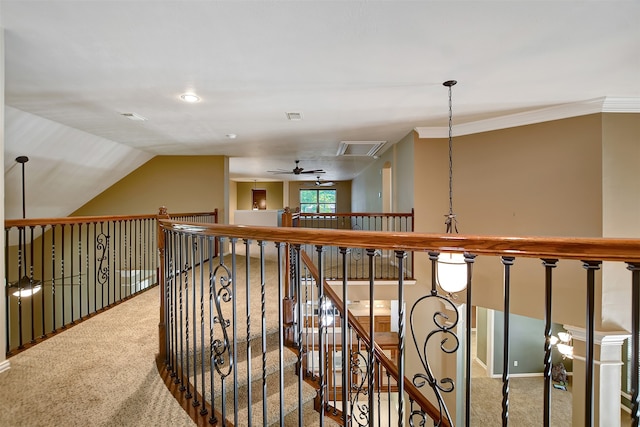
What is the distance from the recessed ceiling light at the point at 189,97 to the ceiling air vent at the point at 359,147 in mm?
2943

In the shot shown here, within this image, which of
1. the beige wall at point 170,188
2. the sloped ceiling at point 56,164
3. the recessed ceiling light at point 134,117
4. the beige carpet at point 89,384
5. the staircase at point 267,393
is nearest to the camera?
the beige carpet at point 89,384

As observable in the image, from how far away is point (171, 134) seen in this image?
4.85m

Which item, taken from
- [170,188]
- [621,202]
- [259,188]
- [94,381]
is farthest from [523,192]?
[259,188]

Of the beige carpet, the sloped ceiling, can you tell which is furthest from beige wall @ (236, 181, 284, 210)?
the beige carpet

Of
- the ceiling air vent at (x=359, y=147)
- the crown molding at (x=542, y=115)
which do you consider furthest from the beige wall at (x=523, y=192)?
the ceiling air vent at (x=359, y=147)

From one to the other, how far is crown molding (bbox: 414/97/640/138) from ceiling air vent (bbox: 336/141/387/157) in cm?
117

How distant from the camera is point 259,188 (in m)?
13.7

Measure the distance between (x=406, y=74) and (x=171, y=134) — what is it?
3.95 m

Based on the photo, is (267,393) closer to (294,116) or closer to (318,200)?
(294,116)

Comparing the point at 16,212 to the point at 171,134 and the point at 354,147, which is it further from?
the point at 354,147

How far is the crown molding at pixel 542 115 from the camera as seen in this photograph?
10.8ft

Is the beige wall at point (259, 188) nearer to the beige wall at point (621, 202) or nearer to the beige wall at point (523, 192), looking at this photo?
the beige wall at point (523, 192)

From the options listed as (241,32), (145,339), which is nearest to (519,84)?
(241,32)

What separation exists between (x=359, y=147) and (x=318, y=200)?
25.6 ft
